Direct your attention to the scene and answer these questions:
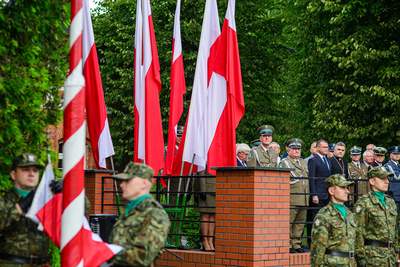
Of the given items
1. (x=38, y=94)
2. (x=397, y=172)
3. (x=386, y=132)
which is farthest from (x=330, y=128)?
(x=38, y=94)

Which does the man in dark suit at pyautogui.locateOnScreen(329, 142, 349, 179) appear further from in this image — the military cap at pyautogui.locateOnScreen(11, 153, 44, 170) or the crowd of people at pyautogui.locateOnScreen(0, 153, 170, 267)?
the military cap at pyautogui.locateOnScreen(11, 153, 44, 170)

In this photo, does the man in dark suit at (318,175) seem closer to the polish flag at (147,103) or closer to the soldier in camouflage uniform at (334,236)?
the polish flag at (147,103)

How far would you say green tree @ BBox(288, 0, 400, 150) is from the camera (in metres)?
19.1

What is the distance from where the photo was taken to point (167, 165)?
11008mm

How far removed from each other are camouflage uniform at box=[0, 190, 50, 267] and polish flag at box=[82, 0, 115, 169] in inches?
200

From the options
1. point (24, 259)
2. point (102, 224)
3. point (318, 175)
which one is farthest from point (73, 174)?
point (318, 175)

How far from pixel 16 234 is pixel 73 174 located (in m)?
0.95

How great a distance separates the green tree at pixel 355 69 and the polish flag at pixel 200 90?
913cm

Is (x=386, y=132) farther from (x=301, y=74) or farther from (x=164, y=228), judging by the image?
(x=164, y=228)

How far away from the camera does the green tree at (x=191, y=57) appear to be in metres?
24.5

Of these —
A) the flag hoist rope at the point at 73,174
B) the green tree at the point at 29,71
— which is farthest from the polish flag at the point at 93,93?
the flag hoist rope at the point at 73,174

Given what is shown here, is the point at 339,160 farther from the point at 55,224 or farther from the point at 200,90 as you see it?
the point at 55,224

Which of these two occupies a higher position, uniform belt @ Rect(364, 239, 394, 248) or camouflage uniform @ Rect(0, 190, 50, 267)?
camouflage uniform @ Rect(0, 190, 50, 267)

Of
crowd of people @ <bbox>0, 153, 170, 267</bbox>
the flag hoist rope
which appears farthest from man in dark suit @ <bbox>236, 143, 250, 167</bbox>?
the flag hoist rope
